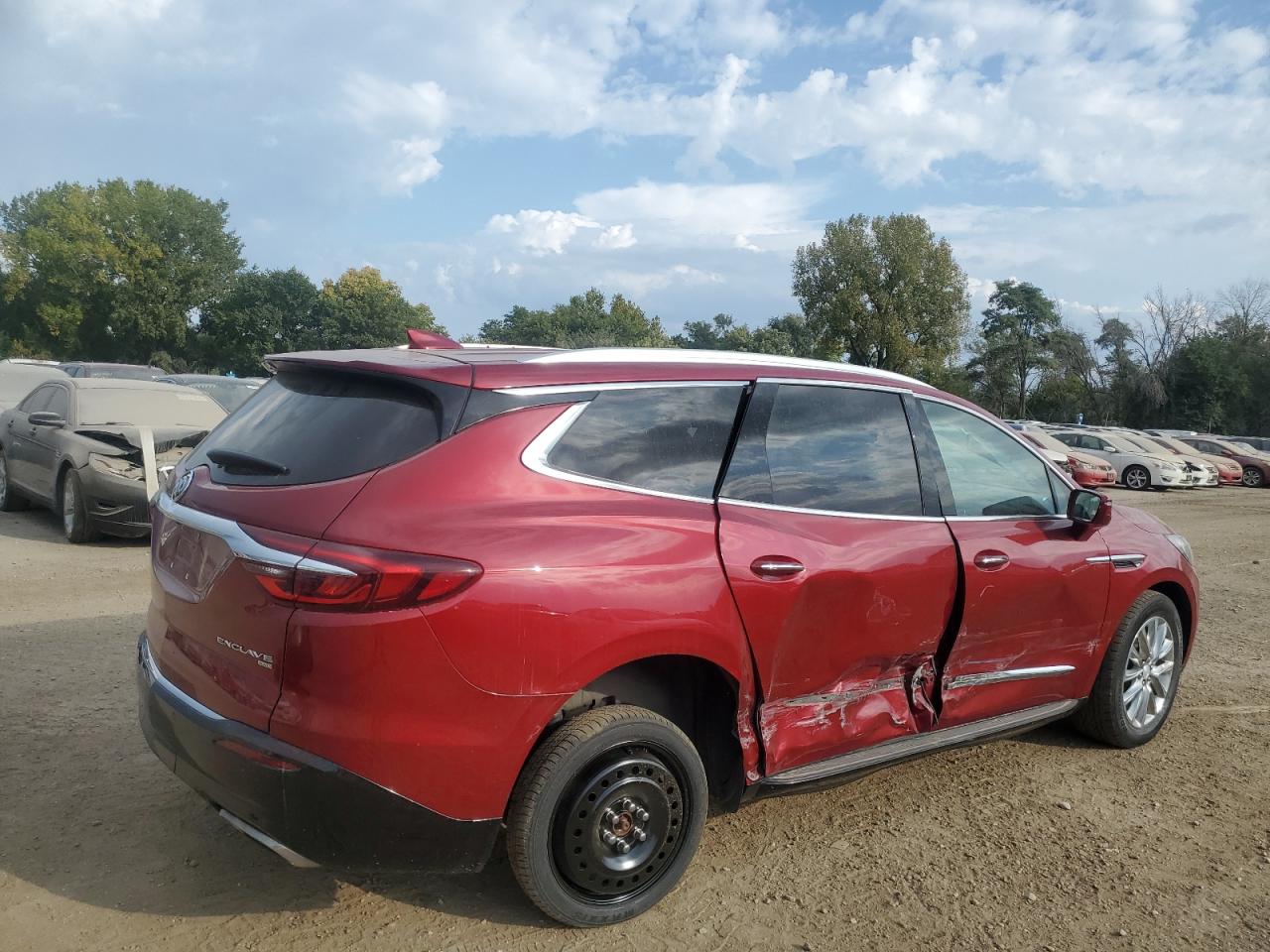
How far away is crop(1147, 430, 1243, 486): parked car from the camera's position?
28.9m

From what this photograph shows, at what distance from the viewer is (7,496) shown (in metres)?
10.9

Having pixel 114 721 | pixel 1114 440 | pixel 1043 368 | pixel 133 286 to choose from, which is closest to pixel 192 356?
pixel 133 286

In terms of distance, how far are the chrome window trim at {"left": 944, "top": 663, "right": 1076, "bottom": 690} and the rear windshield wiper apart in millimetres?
2605

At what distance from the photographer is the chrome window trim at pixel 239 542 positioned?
8.75 ft

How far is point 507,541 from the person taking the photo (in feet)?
9.14

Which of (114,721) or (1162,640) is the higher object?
(1162,640)

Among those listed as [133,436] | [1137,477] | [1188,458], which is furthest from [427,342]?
[1188,458]

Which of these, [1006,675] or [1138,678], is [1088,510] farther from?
[1138,678]

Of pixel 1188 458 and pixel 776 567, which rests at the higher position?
pixel 776 567

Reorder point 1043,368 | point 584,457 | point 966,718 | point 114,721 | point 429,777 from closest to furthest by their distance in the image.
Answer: point 429,777 < point 584,457 < point 966,718 < point 114,721 < point 1043,368

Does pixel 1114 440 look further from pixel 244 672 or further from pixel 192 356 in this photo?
pixel 192 356

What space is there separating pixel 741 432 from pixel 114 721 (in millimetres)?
3251

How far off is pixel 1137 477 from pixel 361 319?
5162cm

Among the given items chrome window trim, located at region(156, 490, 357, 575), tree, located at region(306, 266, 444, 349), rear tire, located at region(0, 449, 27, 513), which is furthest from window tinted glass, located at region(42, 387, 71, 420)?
tree, located at region(306, 266, 444, 349)
